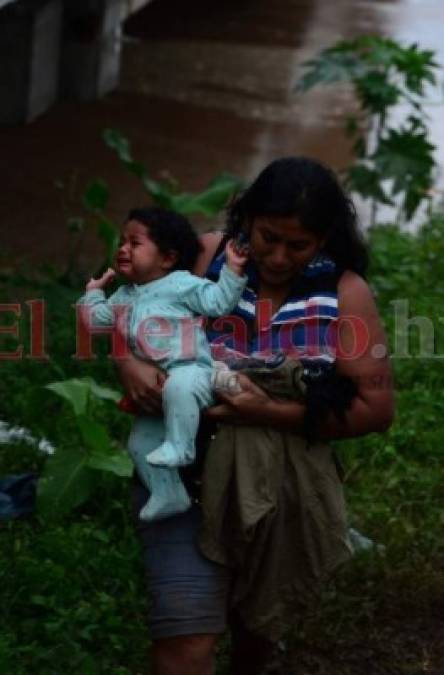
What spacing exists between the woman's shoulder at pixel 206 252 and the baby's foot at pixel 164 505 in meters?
0.51

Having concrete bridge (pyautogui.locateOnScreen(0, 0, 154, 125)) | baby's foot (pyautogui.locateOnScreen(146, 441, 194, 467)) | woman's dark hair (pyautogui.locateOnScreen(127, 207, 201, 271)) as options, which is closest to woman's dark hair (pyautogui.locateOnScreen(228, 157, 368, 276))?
woman's dark hair (pyautogui.locateOnScreen(127, 207, 201, 271))

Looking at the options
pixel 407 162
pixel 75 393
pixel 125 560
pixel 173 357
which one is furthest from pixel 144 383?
pixel 407 162

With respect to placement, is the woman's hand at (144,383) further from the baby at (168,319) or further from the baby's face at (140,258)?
the baby's face at (140,258)

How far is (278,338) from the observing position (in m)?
3.52

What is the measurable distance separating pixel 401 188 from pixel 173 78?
406 cm

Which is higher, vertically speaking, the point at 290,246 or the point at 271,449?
the point at 290,246

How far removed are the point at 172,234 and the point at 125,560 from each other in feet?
4.68

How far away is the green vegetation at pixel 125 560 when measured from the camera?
435 cm

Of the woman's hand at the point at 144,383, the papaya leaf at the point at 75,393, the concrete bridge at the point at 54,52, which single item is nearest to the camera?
the woman's hand at the point at 144,383

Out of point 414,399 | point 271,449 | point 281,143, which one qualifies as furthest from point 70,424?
point 281,143

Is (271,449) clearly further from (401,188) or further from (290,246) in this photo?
(401,188)

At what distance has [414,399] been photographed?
6.13 m
